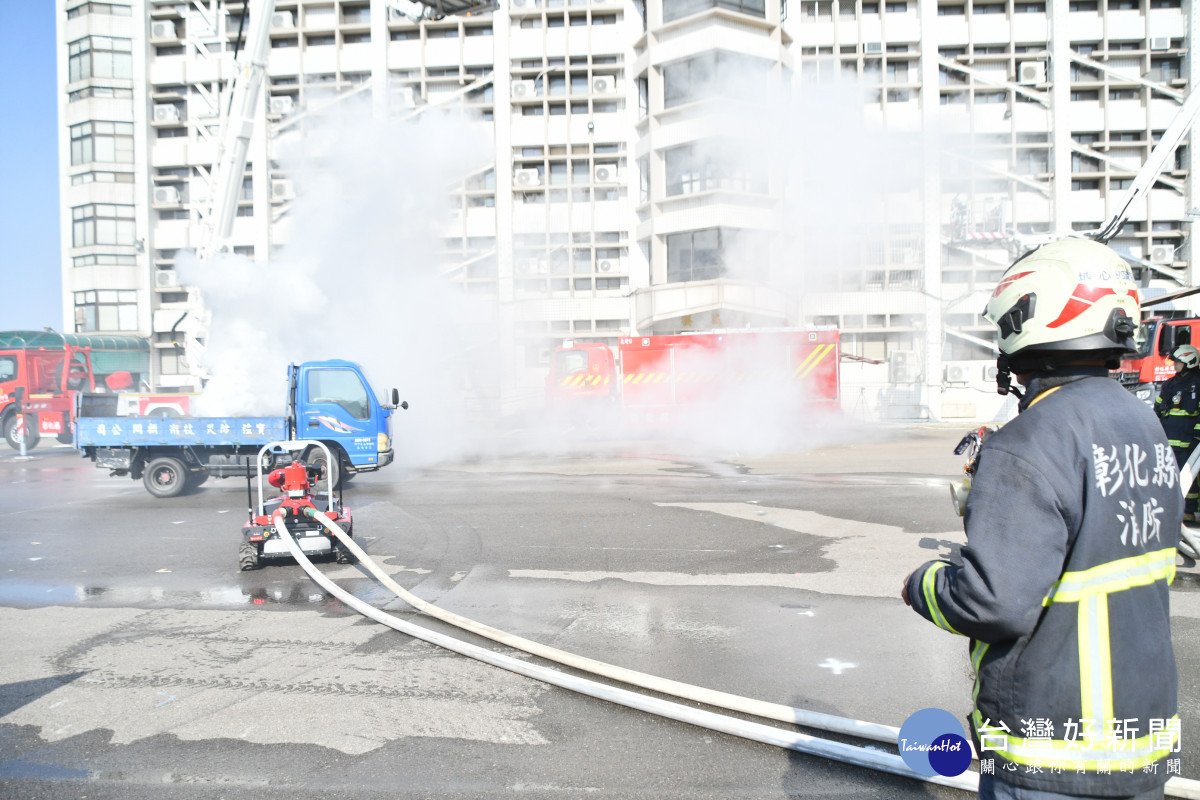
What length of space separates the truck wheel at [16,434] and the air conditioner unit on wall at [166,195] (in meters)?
17.2

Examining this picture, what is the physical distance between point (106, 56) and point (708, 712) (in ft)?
138

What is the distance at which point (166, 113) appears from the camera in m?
34.7

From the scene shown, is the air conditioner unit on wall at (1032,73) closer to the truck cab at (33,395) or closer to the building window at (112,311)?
the truck cab at (33,395)

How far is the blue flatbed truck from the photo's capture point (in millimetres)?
12070

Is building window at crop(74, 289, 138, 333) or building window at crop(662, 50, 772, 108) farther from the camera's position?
building window at crop(74, 289, 138, 333)

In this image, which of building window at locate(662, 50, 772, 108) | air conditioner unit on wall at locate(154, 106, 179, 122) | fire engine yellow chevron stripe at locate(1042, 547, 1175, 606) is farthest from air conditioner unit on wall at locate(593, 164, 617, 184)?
fire engine yellow chevron stripe at locate(1042, 547, 1175, 606)

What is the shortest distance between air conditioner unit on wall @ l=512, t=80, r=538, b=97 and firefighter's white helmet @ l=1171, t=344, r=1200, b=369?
27455mm

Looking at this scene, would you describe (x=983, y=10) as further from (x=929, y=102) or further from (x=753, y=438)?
(x=753, y=438)

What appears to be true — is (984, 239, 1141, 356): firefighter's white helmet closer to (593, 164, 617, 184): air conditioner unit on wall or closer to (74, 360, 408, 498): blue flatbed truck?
(74, 360, 408, 498): blue flatbed truck

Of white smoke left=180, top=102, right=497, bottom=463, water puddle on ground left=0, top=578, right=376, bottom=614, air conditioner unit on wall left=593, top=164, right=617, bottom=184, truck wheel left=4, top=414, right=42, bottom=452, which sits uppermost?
air conditioner unit on wall left=593, top=164, right=617, bottom=184

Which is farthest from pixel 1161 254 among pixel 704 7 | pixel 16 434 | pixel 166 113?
pixel 166 113

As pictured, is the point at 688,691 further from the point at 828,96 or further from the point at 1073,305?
the point at 828,96

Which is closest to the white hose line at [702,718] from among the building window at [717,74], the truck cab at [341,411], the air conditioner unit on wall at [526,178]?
the truck cab at [341,411]

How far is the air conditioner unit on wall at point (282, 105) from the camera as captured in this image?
3134 centimetres
